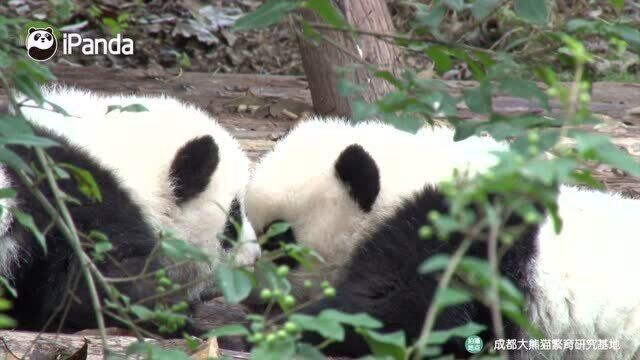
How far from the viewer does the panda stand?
370 centimetres

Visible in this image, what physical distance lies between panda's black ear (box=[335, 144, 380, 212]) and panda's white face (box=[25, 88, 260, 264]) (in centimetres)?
50

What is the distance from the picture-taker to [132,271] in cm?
375

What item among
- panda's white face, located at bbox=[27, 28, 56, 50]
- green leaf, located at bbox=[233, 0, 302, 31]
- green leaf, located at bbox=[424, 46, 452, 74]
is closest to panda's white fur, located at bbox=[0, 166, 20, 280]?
green leaf, located at bbox=[233, 0, 302, 31]

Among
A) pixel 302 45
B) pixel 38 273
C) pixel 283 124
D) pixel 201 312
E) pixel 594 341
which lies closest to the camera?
pixel 594 341

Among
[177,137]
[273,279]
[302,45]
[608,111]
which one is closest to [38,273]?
[177,137]

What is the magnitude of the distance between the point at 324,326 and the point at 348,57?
3.64 metres

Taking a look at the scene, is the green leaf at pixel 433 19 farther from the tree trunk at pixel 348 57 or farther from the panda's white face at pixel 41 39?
the panda's white face at pixel 41 39

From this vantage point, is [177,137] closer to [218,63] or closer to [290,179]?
[290,179]

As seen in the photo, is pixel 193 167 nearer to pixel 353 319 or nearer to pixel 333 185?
pixel 333 185

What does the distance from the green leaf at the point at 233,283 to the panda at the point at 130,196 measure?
4.53 feet

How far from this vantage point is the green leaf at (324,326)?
71.4 inches

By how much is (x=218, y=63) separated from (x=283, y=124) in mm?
2975

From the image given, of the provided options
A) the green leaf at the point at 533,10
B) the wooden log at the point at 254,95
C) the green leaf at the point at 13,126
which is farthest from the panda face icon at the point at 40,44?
the green leaf at the point at 533,10

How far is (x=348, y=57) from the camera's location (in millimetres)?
5352
